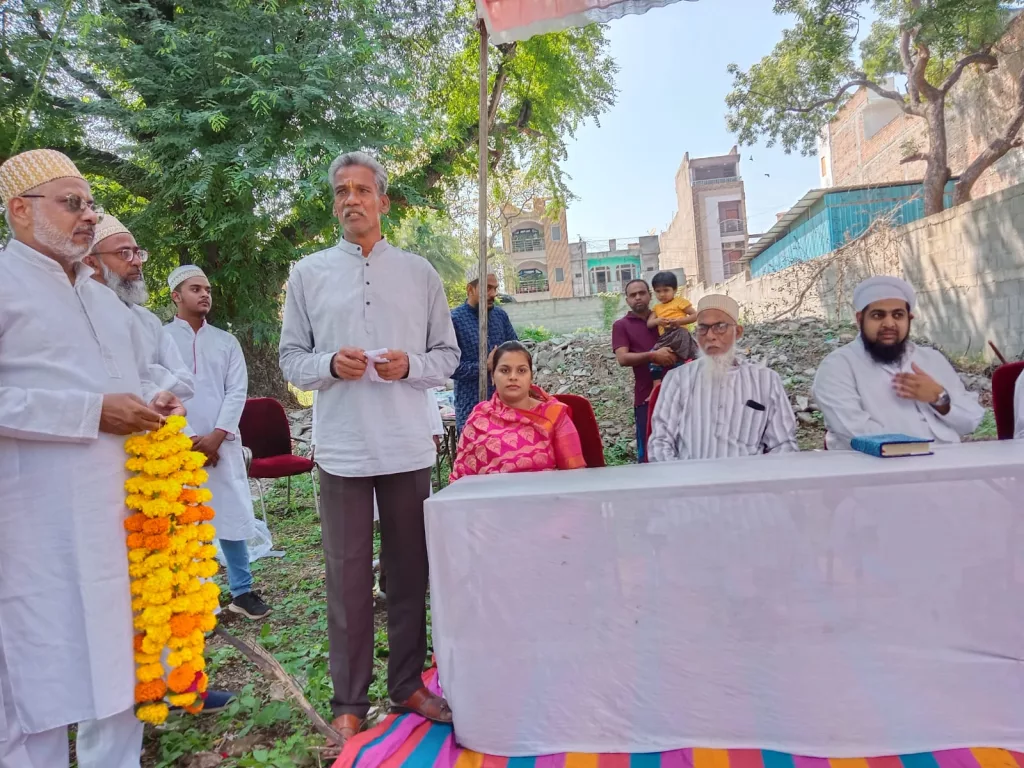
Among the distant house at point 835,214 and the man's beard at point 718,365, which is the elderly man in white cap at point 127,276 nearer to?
the man's beard at point 718,365

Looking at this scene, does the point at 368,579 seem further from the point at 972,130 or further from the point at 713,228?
the point at 713,228

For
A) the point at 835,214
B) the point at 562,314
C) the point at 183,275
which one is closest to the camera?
the point at 183,275

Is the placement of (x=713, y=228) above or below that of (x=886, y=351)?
above

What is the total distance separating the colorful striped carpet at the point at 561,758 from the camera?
197cm

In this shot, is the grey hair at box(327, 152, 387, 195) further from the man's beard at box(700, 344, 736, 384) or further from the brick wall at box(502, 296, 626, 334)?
the brick wall at box(502, 296, 626, 334)

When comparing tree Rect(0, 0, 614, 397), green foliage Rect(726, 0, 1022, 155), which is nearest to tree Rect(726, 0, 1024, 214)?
green foliage Rect(726, 0, 1022, 155)

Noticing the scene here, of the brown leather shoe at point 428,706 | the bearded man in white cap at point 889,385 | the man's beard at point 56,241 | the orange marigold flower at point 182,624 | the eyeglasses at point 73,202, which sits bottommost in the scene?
the brown leather shoe at point 428,706

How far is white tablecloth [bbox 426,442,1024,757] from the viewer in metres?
1.98

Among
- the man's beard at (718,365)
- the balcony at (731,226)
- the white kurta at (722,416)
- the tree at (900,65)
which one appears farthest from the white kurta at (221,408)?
the balcony at (731,226)

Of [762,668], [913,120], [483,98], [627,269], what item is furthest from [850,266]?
[627,269]

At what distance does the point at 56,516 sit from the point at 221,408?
203 centimetres

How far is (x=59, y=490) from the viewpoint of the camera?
6.47ft

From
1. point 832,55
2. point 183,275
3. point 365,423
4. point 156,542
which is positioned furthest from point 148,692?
point 832,55

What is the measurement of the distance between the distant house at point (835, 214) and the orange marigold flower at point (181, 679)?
13.6 meters
